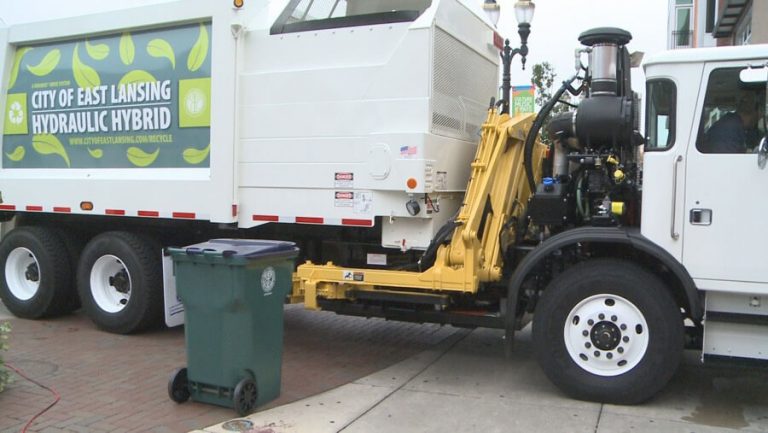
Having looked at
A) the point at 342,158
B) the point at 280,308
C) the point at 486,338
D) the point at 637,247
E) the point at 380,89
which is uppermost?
the point at 380,89

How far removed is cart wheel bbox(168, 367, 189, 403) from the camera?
16.1 feet

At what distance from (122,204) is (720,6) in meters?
13.5

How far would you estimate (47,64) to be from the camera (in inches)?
294

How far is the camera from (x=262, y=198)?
6.19 metres

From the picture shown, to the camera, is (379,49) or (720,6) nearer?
(379,49)

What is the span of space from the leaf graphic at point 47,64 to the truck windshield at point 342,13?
2.79 metres

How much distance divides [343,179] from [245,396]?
1.97 meters

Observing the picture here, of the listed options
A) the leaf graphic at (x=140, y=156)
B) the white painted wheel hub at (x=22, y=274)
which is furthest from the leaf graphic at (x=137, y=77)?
the white painted wheel hub at (x=22, y=274)

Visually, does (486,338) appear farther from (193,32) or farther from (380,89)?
(193,32)

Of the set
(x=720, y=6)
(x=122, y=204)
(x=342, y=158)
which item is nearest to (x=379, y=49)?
(x=342, y=158)

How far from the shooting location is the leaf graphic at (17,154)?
25.4 feet

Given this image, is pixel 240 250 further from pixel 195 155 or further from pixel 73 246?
pixel 73 246

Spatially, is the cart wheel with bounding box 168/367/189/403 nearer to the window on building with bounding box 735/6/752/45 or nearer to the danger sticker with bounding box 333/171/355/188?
the danger sticker with bounding box 333/171/355/188

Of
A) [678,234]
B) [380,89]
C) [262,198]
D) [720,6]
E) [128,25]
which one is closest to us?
[678,234]
